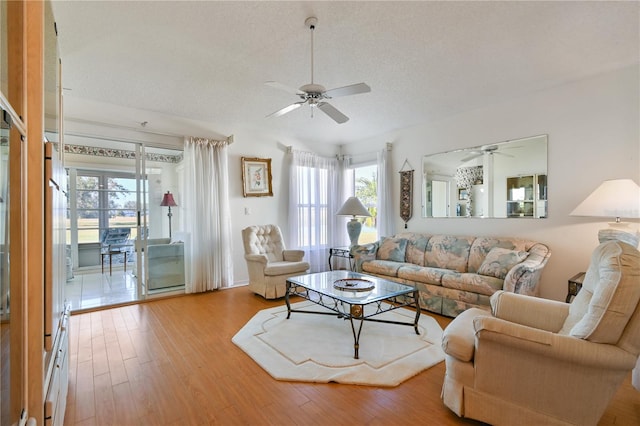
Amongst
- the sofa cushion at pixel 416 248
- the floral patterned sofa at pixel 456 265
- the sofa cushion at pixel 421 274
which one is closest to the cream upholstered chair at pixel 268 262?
the floral patterned sofa at pixel 456 265

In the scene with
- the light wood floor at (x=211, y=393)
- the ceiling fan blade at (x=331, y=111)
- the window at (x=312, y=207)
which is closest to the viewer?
the light wood floor at (x=211, y=393)

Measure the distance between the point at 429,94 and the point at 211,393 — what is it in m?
Result: 3.72

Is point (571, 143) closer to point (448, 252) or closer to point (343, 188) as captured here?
point (448, 252)

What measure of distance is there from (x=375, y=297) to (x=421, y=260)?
1.87 metres

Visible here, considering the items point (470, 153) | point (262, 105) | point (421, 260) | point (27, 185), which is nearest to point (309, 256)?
point (421, 260)

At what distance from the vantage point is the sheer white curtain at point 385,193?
16.9 ft

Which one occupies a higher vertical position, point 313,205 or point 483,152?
point 483,152

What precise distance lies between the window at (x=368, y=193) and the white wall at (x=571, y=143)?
6.29 ft

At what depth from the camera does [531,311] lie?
6.47ft

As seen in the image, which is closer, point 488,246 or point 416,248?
point 488,246

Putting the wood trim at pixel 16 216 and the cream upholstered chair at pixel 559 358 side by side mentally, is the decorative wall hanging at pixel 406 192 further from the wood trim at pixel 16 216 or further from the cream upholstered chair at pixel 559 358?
the wood trim at pixel 16 216

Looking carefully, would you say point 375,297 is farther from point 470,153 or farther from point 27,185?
point 470,153

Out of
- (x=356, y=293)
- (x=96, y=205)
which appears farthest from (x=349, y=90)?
(x=96, y=205)

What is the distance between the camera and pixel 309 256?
18.3 ft
